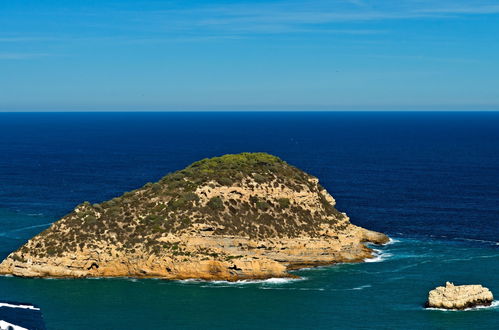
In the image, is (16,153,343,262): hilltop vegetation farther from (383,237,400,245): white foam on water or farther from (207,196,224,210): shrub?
(383,237,400,245): white foam on water

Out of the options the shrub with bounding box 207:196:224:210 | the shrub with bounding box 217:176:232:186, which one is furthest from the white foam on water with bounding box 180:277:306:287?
the shrub with bounding box 217:176:232:186

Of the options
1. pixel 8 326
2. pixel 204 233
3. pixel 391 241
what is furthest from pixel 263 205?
pixel 8 326

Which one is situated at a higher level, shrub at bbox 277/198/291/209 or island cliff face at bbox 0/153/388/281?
shrub at bbox 277/198/291/209

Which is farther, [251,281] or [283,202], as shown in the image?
[283,202]

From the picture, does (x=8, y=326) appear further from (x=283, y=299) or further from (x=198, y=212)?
(x=198, y=212)

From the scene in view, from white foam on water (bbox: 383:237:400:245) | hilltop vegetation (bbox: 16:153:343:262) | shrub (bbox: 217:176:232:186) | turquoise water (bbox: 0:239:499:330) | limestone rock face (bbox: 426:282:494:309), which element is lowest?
turquoise water (bbox: 0:239:499:330)

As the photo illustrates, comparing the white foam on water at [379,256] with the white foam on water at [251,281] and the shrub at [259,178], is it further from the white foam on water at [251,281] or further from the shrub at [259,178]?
the shrub at [259,178]
